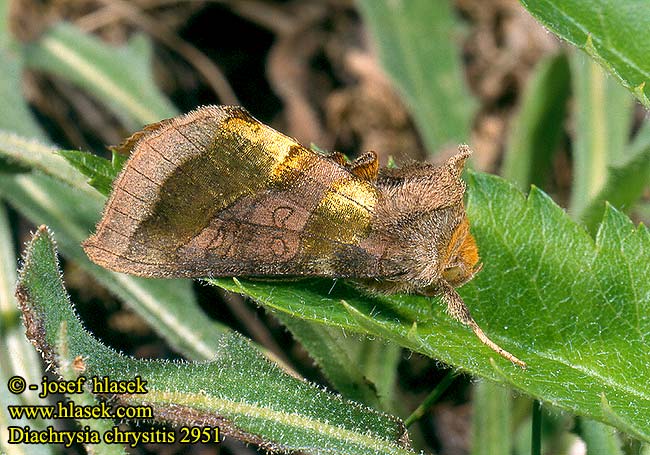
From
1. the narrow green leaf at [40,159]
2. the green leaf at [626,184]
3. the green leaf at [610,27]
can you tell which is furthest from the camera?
the green leaf at [626,184]

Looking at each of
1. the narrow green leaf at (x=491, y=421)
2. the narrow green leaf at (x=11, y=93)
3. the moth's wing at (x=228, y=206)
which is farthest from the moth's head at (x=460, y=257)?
the narrow green leaf at (x=11, y=93)

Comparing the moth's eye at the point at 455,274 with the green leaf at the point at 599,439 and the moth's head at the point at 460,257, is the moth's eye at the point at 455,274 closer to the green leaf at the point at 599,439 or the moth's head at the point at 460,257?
the moth's head at the point at 460,257

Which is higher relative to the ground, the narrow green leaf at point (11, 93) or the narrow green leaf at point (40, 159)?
the narrow green leaf at point (11, 93)

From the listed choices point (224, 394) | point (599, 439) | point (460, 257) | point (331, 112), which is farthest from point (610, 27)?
point (331, 112)

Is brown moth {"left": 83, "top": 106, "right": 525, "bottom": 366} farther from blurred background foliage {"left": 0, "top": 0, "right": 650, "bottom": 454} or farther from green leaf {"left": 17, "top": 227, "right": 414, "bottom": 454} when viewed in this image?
blurred background foliage {"left": 0, "top": 0, "right": 650, "bottom": 454}

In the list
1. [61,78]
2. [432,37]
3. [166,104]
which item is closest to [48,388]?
[166,104]
